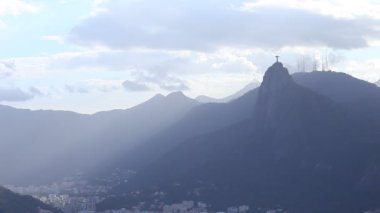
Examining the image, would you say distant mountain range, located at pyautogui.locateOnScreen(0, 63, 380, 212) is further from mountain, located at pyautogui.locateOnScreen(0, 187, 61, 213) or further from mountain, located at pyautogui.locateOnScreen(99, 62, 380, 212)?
mountain, located at pyautogui.locateOnScreen(0, 187, 61, 213)

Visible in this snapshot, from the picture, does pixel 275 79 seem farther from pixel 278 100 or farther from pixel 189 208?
pixel 189 208

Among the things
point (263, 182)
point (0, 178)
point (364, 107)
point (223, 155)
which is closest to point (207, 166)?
point (223, 155)

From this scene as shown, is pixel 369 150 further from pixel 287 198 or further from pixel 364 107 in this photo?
pixel 364 107

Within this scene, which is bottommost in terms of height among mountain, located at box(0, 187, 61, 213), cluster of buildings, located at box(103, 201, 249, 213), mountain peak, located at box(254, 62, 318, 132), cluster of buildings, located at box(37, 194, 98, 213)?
cluster of buildings, located at box(103, 201, 249, 213)

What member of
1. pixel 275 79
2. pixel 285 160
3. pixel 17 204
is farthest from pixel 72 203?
pixel 275 79

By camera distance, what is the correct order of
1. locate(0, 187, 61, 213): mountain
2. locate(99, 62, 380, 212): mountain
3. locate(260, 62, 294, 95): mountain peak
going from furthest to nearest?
locate(260, 62, 294, 95): mountain peak → locate(99, 62, 380, 212): mountain → locate(0, 187, 61, 213): mountain

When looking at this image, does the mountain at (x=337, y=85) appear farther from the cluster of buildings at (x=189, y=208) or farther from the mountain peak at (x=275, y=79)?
the cluster of buildings at (x=189, y=208)

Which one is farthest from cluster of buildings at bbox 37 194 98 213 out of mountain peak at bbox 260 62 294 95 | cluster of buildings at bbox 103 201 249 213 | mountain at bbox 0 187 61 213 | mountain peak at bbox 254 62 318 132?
mountain peak at bbox 260 62 294 95

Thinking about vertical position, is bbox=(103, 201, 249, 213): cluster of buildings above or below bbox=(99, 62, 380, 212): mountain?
below
